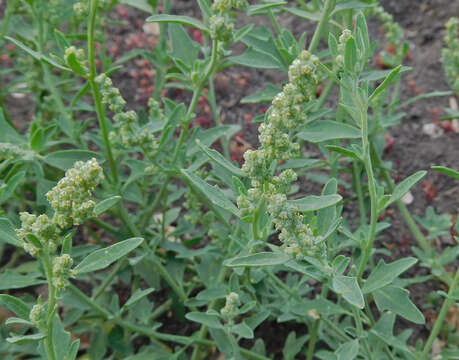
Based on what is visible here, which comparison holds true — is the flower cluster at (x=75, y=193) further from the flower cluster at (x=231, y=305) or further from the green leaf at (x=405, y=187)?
the green leaf at (x=405, y=187)

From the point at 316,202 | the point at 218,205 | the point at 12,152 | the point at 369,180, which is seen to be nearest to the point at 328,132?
the point at 369,180

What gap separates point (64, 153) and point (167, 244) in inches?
24.4

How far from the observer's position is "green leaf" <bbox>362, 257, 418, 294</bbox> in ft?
5.60

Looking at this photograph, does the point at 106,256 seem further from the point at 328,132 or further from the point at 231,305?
the point at 328,132

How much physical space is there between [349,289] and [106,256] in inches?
25.8

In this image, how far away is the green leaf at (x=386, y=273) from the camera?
5.60 feet

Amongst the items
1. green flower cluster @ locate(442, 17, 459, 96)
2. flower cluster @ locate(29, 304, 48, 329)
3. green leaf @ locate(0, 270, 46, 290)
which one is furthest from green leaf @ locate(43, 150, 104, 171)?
green flower cluster @ locate(442, 17, 459, 96)

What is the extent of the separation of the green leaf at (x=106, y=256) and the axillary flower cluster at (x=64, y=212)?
0.27 ft

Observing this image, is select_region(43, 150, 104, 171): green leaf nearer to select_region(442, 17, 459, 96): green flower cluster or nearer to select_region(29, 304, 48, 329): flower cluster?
select_region(29, 304, 48, 329): flower cluster

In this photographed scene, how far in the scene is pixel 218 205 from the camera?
1.61 m

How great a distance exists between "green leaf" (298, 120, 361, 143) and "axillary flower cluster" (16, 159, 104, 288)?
619 mm

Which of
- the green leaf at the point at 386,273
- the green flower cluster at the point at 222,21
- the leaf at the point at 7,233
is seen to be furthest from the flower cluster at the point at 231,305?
the green flower cluster at the point at 222,21

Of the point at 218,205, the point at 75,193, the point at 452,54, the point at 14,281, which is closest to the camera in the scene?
the point at 75,193

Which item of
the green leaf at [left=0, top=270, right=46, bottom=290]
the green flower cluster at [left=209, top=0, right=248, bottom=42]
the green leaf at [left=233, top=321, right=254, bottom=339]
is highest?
the green flower cluster at [left=209, top=0, right=248, bottom=42]
